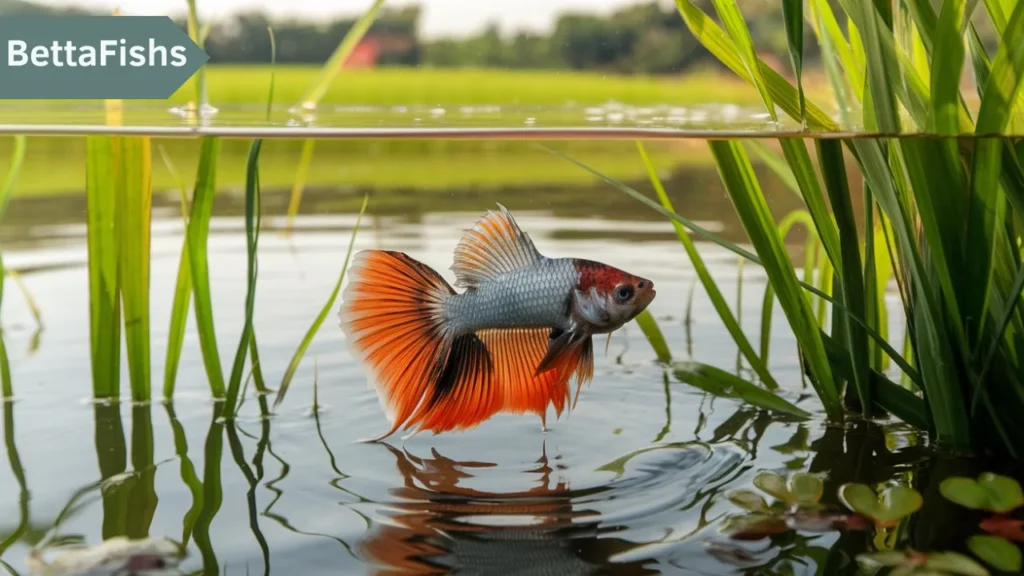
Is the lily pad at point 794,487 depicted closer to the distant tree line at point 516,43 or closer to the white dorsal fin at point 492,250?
the white dorsal fin at point 492,250

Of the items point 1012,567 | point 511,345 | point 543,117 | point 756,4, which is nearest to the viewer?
point 1012,567

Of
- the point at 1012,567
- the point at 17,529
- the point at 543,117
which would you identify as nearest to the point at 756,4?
the point at 543,117

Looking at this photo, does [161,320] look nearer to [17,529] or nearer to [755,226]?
[17,529]

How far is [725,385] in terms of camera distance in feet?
5.07

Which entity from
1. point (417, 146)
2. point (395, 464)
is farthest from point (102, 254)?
point (417, 146)

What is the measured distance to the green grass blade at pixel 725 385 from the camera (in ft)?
5.04

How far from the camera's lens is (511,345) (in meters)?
1.33

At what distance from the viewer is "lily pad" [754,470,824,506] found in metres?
1.19

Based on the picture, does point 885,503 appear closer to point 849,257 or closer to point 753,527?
point 753,527

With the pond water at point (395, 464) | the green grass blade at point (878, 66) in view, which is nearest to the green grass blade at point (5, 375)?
the pond water at point (395, 464)

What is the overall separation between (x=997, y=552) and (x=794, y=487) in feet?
0.82

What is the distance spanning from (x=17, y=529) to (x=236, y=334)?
3.66ft

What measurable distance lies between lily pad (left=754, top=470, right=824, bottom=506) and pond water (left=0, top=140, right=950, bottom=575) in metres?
0.06

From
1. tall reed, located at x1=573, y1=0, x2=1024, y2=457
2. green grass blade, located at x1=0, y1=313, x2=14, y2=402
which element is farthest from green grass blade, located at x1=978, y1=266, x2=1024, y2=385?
green grass blade, located at x1=0, y1=313, x2=14, y2=402
